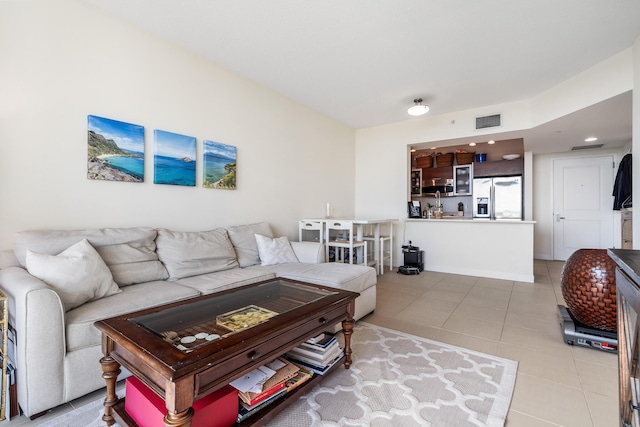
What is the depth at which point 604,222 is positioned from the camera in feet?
18.7

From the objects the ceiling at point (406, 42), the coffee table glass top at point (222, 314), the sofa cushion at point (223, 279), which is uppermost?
the ceiling at point (406, 42)

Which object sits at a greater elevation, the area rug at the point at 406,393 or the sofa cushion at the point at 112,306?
the sofa cushion at the point at 112,306

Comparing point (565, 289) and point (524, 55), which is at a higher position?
point (524, 55)

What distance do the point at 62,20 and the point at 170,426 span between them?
282cm

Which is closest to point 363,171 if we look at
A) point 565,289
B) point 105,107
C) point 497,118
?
point 497,118

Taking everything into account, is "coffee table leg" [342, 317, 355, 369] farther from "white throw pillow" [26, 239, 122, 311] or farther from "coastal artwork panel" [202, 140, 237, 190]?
"coastal artwork panel" [202, 140, 237, 190]

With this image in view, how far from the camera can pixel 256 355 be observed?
4.09 ft

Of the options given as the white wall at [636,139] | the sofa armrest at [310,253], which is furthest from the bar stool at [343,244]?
the white wall at [636,139]

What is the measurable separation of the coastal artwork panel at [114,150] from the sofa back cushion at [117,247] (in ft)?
1.59

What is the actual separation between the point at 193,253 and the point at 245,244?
657 mm

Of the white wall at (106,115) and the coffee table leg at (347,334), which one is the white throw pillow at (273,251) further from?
the coffee table leg at (347,334)

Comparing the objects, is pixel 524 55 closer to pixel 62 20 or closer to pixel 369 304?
pixel 369 304

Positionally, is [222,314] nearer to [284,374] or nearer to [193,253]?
[284,374]

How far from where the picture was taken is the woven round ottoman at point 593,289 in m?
2.02
